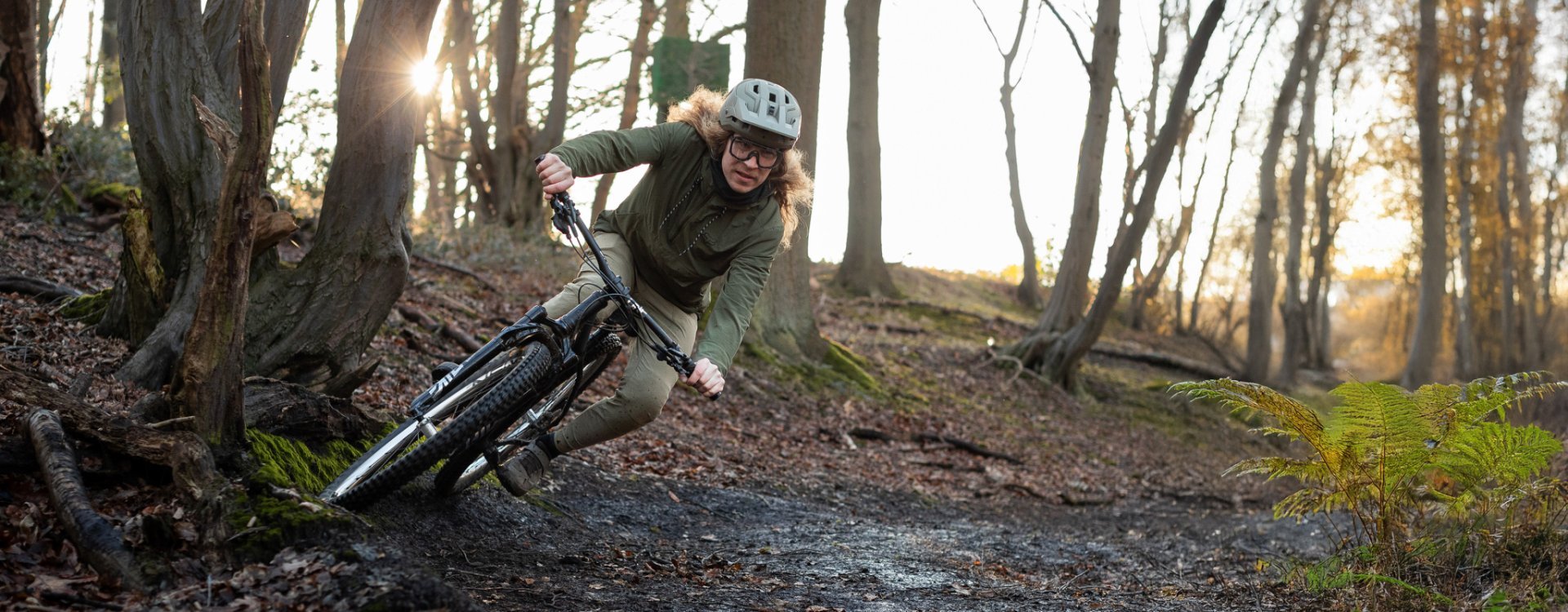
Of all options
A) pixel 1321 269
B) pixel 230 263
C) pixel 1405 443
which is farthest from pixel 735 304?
Result: pixel 1321 269

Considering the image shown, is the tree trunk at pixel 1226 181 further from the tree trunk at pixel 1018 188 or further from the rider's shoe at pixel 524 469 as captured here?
the rider's shoe at pixel 524 469

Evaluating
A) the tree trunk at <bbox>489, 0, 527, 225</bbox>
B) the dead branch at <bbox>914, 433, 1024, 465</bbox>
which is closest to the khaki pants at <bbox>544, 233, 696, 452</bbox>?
the dead branch at <bbox>914, 433, 1024, 465</bbox>

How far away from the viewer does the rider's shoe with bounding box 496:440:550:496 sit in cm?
551

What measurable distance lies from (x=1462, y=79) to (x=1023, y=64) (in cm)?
1027

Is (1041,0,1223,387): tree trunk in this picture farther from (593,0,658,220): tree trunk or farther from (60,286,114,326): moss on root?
(60,286,114,326): moss on root

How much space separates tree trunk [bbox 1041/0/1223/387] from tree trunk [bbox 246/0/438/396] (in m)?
11.6

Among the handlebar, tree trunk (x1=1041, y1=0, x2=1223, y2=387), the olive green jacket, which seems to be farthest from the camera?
tree trunk (x1=1041, y1=0, x2=1223, y2=387)

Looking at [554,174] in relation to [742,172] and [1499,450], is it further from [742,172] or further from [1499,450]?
[1499,450]

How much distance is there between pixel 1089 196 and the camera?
18984 millimetres

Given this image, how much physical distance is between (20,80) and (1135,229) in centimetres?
1295

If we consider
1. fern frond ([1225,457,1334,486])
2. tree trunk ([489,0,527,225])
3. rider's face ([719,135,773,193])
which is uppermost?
tree trunk ([489,0,527,225])

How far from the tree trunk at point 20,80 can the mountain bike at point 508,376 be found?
7.13 m

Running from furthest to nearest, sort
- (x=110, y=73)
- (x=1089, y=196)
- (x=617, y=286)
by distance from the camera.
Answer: (x=1089, y=196) < (x=110, y=73) < (x=617, y=286)

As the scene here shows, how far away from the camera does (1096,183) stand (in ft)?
62.4
